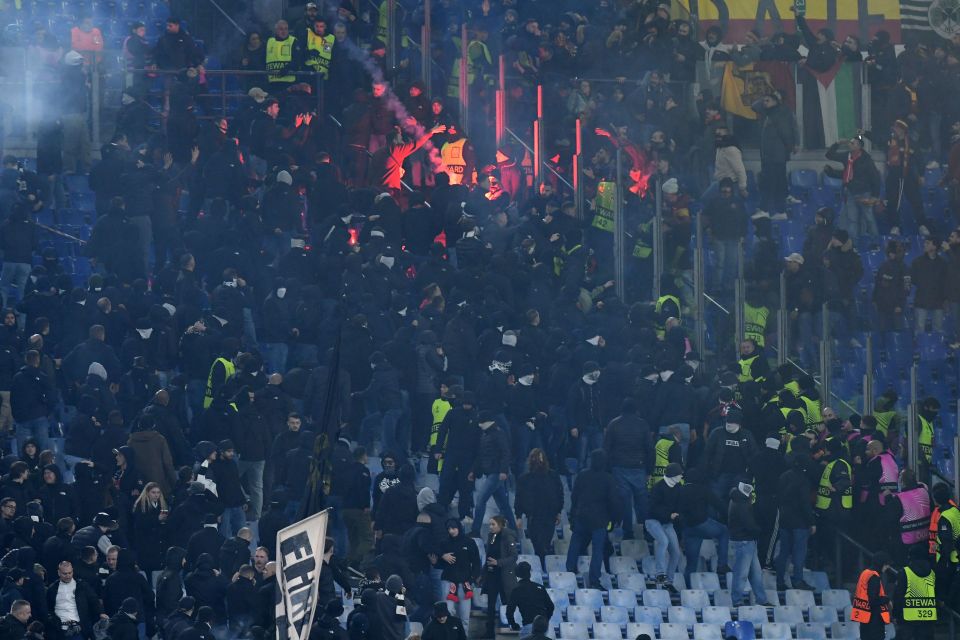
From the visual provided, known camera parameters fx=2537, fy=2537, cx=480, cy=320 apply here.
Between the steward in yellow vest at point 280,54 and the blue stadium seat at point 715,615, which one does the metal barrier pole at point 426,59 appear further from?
the blue stadium seat at point 715,615

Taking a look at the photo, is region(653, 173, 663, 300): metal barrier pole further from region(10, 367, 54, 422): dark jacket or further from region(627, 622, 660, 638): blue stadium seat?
region(10, 367, 54, 422): dark jacket

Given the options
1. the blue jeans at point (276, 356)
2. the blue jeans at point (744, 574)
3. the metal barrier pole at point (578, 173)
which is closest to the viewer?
the blue jeans at point (744, 574)

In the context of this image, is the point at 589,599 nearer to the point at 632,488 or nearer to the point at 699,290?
the point at 632,488

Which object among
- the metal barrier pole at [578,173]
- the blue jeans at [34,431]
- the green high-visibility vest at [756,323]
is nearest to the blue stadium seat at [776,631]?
the green high-visibility vest at [756,323]

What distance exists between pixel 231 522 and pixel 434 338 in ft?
11.6

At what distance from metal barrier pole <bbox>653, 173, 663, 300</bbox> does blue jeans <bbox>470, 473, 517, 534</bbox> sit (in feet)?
18.4

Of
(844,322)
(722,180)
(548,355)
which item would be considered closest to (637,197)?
(722,180)

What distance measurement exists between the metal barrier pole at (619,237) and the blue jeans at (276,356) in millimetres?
4927

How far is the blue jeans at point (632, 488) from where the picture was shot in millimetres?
26844

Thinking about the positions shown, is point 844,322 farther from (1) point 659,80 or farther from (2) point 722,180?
(1) point 659,80

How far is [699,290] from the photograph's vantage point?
31062 millimetres

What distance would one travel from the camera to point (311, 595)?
18922 mm

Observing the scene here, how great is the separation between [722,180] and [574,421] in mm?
6014

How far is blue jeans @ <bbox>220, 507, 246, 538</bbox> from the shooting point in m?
25.8
